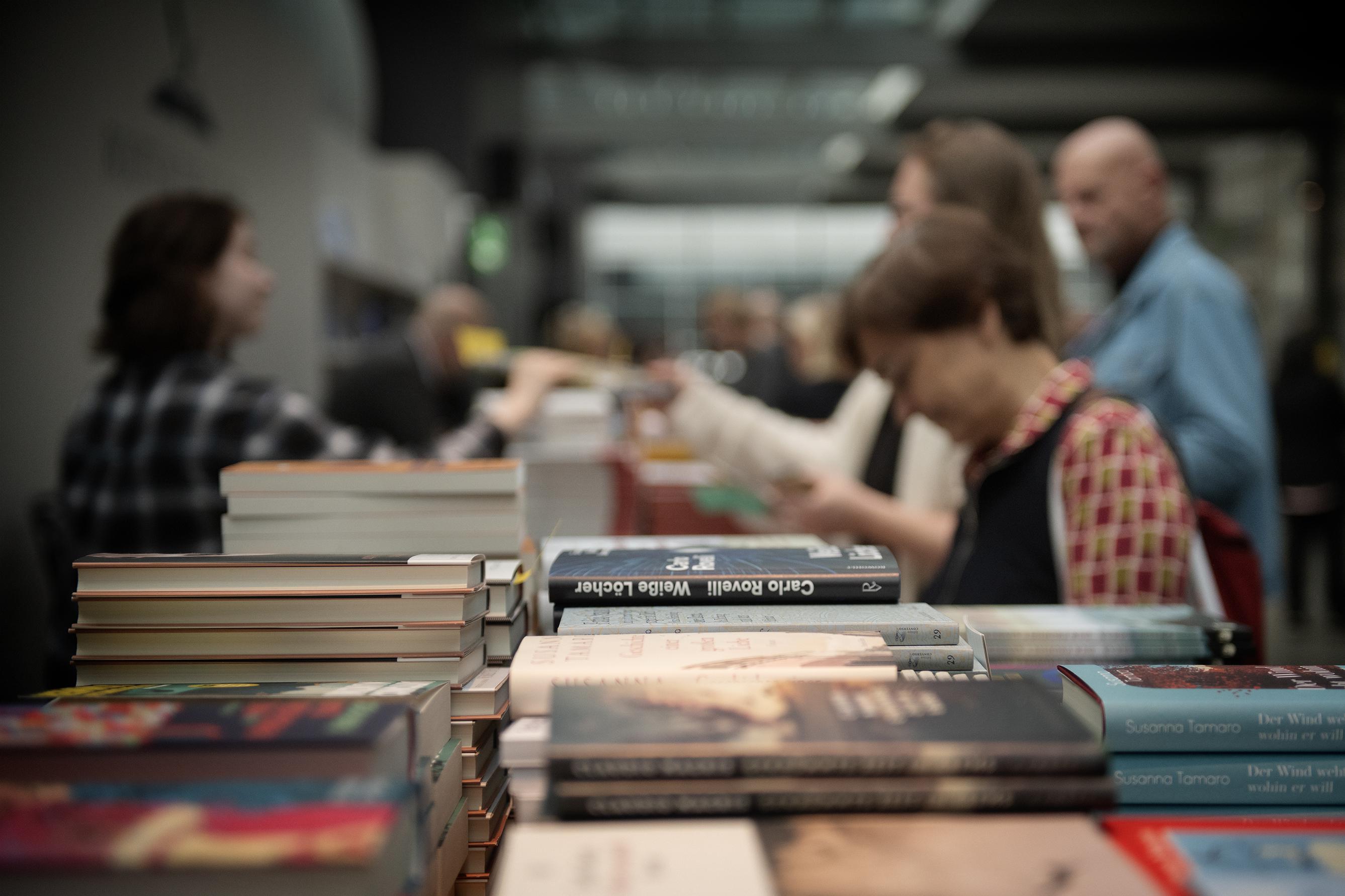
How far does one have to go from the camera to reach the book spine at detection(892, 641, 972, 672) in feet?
2.39

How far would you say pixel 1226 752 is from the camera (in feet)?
2.05

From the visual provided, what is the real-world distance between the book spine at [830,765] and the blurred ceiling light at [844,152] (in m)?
10.4

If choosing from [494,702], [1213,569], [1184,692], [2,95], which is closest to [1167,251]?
[1213,569]

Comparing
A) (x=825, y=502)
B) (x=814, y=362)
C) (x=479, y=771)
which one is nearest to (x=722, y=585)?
(x=479, y=771)

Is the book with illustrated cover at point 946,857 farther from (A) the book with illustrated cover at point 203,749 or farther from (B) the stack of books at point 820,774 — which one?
(A) the book with illustrated cover at point 203,749

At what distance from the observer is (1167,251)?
7.41ft

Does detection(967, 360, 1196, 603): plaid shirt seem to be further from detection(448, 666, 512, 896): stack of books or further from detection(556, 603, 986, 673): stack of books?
detection(448, 666, 512, 896): stack of books

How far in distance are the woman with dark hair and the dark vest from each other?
3.93 feet

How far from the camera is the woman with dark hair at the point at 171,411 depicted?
180 cm

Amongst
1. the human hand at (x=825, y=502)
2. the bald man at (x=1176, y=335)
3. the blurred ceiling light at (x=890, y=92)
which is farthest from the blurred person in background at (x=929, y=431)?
the blurred ceiling light at (x=890, y=92)

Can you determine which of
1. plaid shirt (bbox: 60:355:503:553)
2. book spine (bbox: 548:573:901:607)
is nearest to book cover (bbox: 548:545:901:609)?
book spine (bbox: 548:573:901:607)

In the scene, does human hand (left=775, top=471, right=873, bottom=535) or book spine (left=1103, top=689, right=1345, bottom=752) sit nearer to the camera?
book spine (left=1103, top=689, right=1345, bottom=752)

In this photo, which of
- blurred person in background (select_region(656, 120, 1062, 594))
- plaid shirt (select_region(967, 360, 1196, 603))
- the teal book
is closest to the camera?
the teal book

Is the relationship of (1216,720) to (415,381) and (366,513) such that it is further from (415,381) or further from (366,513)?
(415,381)
